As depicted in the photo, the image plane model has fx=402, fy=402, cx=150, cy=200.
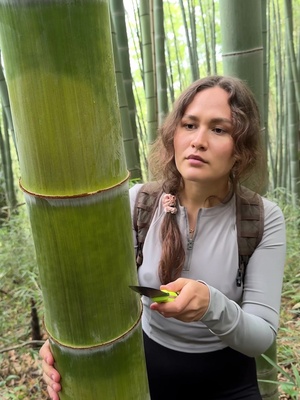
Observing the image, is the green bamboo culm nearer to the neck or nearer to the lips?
the lips

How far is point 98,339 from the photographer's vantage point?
62 centimetres

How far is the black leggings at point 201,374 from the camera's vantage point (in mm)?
1111

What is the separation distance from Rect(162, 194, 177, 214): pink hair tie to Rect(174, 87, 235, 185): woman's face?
13cm

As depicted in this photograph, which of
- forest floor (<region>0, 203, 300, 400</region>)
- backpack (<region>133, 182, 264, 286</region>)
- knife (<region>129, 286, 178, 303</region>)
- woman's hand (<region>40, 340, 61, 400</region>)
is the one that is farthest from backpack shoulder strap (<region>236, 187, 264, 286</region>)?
forest floor (<region>0, 203, 300, 400</region>)

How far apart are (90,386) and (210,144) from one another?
578mm

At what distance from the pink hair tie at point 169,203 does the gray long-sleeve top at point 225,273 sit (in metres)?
0.03

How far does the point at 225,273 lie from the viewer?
102cm

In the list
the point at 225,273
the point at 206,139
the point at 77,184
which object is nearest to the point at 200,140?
the point at 206,139

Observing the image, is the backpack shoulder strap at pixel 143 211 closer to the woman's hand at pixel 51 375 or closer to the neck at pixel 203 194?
the neck at pixel 203 194

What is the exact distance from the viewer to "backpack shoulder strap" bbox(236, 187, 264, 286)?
39.8 inches

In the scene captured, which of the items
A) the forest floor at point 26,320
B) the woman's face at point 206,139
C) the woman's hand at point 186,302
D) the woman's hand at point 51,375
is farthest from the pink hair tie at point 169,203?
the forest floor at point 26,320

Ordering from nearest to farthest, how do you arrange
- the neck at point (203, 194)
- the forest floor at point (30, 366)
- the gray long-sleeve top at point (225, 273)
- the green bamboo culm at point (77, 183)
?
1. the green bamboo culm at point (77, 183)
2. the gray long-sleeve top at point (225, 273)
3. the neck at point (203, 194)
4. the forest floor at point (30, 366)

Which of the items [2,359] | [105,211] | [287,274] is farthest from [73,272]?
[287,274]

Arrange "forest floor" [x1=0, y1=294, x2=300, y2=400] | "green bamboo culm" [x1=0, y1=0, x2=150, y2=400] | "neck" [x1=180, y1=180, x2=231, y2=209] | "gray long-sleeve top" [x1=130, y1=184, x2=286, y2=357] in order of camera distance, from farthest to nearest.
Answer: "forest floor" [x1=0, y1=294, x2=300, y2=400] < "neck" [x1=180, y1=180, x2=231, y2=209] < "gray long-sleeve top" [x1=130, y1=184, x2=286, y2=357] < "green bamboo culm" [x1=0, y1=0, x2=150, y2=400]
